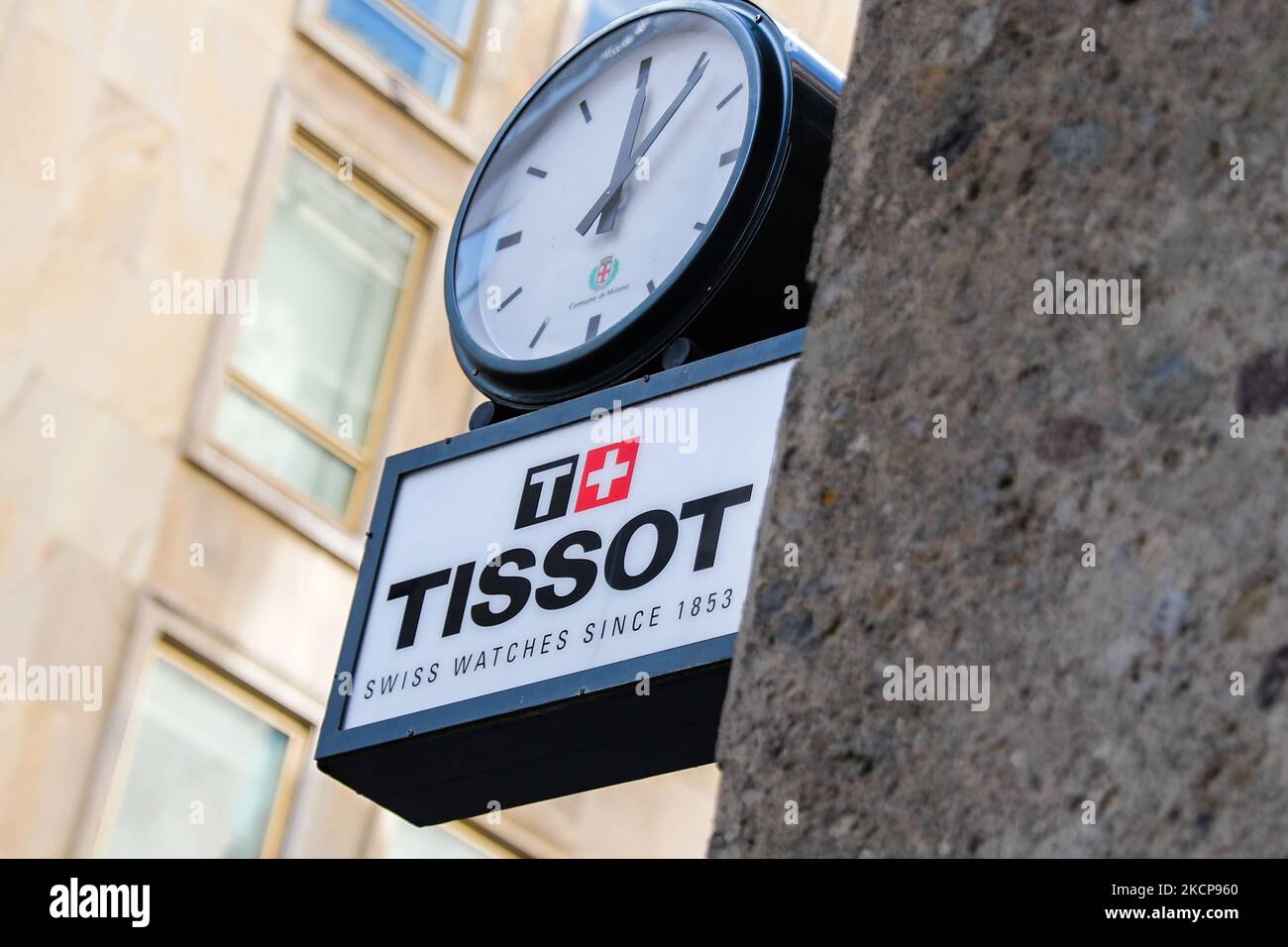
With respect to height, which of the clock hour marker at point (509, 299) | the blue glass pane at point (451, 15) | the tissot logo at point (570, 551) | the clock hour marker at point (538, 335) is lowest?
the tissot logo at point (570, 551)

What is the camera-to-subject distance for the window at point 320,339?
12.3 m

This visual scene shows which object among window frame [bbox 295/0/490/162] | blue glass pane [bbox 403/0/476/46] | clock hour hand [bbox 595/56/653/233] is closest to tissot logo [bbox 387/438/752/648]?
clock hour hand [bbox 595/56/653/233]

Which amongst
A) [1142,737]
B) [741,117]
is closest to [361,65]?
[741,117]

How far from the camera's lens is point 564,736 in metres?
3.60

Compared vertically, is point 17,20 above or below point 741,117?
above

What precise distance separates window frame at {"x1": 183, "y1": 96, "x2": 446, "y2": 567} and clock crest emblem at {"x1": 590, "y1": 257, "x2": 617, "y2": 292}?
776 centimetres

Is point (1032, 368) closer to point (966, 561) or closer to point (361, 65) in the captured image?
point (966, 561)

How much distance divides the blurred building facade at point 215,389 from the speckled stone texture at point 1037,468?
8540 mm

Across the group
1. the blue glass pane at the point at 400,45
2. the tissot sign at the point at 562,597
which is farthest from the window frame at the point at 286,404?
the tissot sign at the point at 562,597

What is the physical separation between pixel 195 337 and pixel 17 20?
6.31ft

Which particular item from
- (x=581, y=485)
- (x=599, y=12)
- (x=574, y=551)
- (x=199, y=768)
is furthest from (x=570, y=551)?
(x=599, y=12)

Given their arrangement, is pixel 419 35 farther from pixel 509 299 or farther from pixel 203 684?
pixel 509 299

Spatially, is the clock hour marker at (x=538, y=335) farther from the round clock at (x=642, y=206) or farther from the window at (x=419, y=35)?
the window at (x=419, y=35)

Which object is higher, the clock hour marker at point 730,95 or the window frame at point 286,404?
the window frame at point 286,404
